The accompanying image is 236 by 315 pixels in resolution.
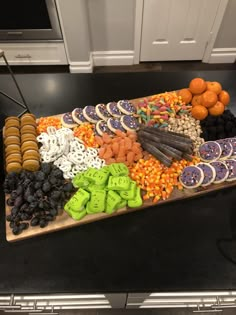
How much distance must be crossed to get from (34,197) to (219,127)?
80 centimetres

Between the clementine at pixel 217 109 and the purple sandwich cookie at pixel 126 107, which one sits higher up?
the clementine at pixel 217 109

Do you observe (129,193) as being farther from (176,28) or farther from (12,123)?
(176,28)

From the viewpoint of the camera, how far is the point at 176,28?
2.22 meters

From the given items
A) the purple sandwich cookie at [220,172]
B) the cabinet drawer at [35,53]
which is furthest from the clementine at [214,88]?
the cabinet drawer at [35,53]

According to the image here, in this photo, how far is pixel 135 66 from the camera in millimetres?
2512

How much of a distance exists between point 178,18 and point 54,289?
2100 millimetres

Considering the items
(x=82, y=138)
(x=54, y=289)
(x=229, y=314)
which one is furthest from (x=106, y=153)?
(x=229, y=314)

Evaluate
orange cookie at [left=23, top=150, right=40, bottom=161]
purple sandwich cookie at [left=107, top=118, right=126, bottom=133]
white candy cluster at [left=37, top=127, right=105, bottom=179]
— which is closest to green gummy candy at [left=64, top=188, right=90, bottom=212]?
white candy cluster at [left=37, top=127, right=105, bottom=179]

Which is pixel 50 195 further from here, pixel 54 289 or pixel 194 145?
pixel 194 145

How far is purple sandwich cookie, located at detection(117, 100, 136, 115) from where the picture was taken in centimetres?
120

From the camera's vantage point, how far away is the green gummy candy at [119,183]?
939 mm

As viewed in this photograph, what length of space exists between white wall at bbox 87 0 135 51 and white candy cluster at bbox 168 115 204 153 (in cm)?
128

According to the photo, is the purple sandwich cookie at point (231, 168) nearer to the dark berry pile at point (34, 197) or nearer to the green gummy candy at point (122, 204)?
the green gummy candy at point (122, 204)

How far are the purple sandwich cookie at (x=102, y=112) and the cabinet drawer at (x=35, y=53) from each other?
128 cm
